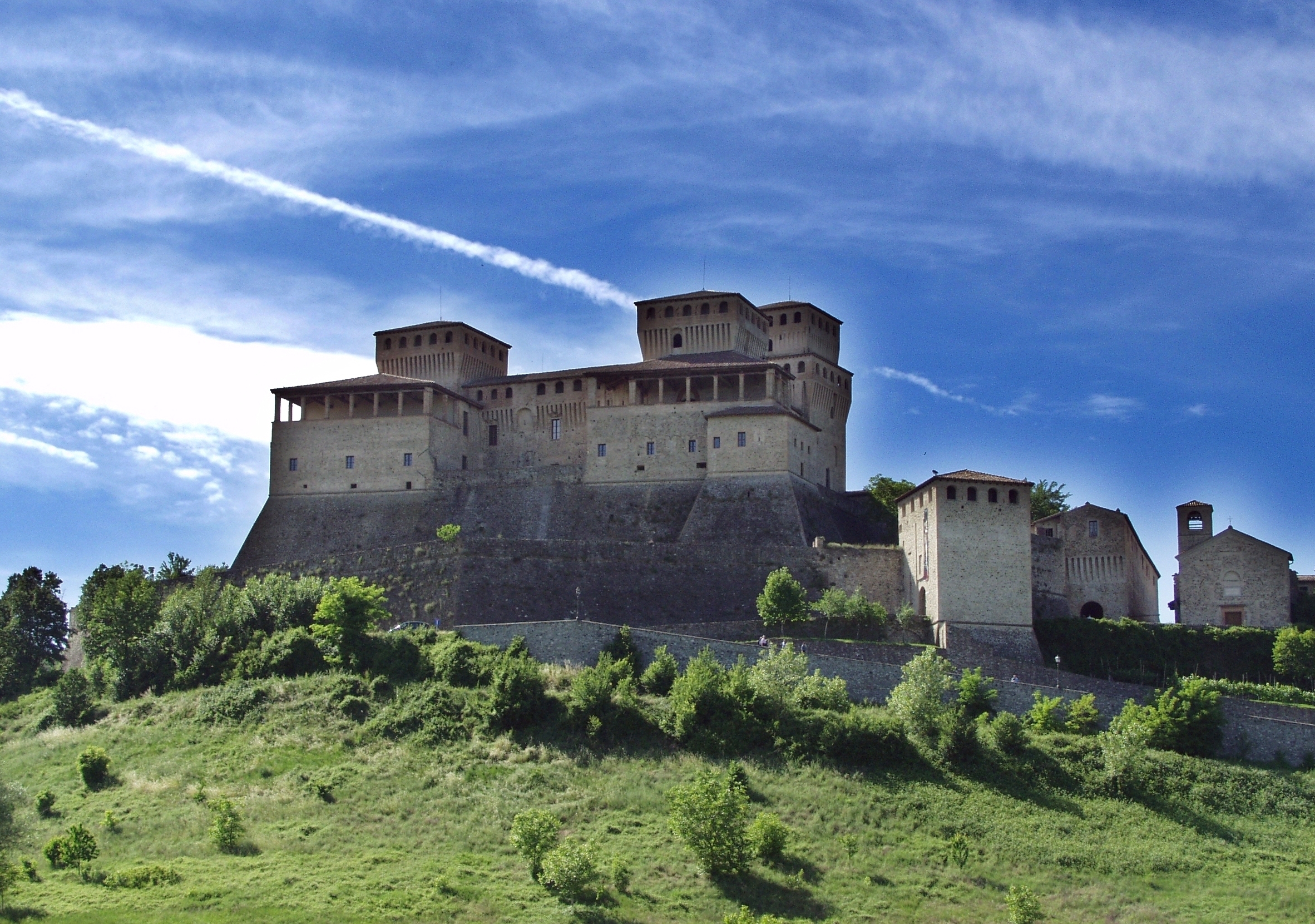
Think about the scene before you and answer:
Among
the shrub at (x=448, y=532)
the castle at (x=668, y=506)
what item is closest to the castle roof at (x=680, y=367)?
the castle at (x=668, y=506)

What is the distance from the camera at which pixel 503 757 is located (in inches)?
1833

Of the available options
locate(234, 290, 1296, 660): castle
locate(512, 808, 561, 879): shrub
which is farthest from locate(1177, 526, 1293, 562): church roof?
locate(512, 808, 561, 879): shrub

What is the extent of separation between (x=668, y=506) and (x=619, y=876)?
28.9 metres

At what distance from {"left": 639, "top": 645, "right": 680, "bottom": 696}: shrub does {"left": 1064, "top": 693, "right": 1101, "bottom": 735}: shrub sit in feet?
38.2

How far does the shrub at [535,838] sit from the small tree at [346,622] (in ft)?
44.8

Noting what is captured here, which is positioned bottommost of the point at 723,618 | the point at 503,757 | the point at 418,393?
the point at 503,757

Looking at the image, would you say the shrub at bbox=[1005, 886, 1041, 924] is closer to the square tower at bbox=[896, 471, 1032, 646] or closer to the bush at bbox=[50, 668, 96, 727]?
the square tower at bbox=[896, 471, 1032, 646]

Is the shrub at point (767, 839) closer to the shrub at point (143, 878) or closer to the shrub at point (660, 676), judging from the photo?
the shrub at point (660, 676)

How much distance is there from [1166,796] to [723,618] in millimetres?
17614

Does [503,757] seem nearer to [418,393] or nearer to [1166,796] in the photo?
[1166,796]

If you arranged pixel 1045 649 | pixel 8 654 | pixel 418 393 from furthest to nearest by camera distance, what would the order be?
pixel 418 393, pixel 8 654, pixel 1045 649

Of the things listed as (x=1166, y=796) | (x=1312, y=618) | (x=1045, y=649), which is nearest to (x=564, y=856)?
(x=1166, y=796)

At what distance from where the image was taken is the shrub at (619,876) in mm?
39000

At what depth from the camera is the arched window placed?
5825cm
